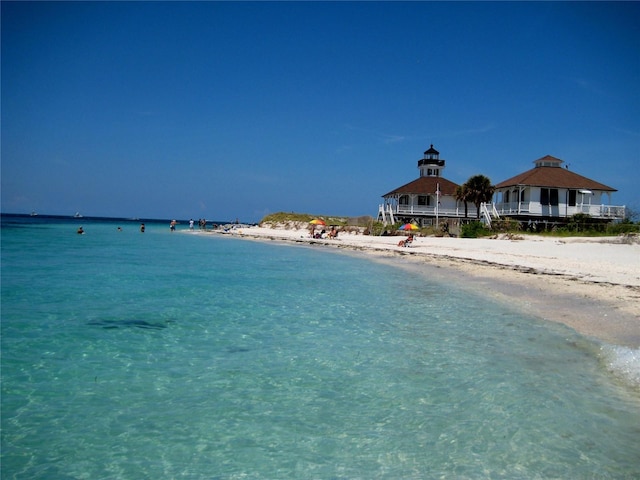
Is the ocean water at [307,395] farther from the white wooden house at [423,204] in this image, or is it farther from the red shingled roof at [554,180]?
the white wooden house at [423,204]

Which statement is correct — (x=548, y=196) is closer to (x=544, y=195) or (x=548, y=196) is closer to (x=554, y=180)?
(x=544, y=195)

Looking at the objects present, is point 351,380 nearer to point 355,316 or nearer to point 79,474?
point 79,474

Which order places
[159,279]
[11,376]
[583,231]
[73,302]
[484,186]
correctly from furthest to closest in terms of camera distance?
[484,186]
[583,231]
[159,279]
[73,302]
[11,376]

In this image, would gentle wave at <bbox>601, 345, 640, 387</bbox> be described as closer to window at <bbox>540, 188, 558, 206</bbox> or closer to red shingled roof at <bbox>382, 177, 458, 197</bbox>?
window at <bbox>540, 188, 558, 206</bbox>

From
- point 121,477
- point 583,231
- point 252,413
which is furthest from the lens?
point 583,231

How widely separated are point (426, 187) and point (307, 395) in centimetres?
4680

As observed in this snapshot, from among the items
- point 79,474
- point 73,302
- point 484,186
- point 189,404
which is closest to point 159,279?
point 73,302

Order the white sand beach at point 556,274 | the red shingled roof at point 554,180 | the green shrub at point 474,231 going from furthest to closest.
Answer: the red shingled roof at point 554,180 → the green shrub at point 474,231 → the white sand beach at point 556,274

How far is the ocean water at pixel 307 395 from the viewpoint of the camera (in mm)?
4180

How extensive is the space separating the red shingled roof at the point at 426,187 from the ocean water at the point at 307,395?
129 feet

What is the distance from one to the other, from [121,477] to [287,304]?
8.18m

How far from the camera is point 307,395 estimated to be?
5711mm

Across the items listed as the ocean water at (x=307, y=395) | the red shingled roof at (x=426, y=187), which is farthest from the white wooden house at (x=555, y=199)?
the ocean water at (x=307, y=395)

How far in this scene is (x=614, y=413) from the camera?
17.1 feet
